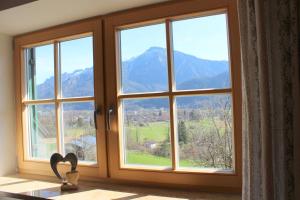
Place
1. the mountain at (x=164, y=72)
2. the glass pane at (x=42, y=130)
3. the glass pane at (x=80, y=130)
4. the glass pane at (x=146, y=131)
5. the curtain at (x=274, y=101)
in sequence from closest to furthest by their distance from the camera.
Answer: the curtain at (x=274, y=101)
the mountain at (x=164, y=72)
the glass pane at (x=146, y=131)
the glass pane at (x=80, y=130)
the glass pane at (x=42, y=130)

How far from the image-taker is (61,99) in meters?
2.09

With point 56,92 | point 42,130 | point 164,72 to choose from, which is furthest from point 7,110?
point 164,72

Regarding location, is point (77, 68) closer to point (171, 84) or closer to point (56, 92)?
point (56, 92)

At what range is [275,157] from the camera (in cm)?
107

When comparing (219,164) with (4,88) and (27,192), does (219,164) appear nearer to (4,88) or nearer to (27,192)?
(27,192)

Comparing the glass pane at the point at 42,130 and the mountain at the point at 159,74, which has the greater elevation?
the mountain at the point at 159,74

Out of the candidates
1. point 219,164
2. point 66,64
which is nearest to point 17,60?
point 66,64

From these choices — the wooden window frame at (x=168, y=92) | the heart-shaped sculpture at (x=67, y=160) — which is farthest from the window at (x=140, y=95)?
the heart-shaped sculpture at (x=67, y=160)

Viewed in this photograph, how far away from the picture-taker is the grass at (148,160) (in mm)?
1737

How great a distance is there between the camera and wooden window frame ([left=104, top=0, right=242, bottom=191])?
1.56 meters

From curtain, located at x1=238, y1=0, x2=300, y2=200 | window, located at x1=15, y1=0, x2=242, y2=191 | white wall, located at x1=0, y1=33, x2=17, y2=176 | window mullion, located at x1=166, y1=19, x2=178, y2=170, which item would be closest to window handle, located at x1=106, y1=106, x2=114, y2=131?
window, located at x1=15, y1=0, x2=242, y2=191

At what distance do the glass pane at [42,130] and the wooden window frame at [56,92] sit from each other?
0.12 feet

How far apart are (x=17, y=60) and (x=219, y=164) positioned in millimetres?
1477

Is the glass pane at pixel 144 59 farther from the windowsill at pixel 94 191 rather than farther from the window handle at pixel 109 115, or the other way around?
the windowsill at pixel 94 191
